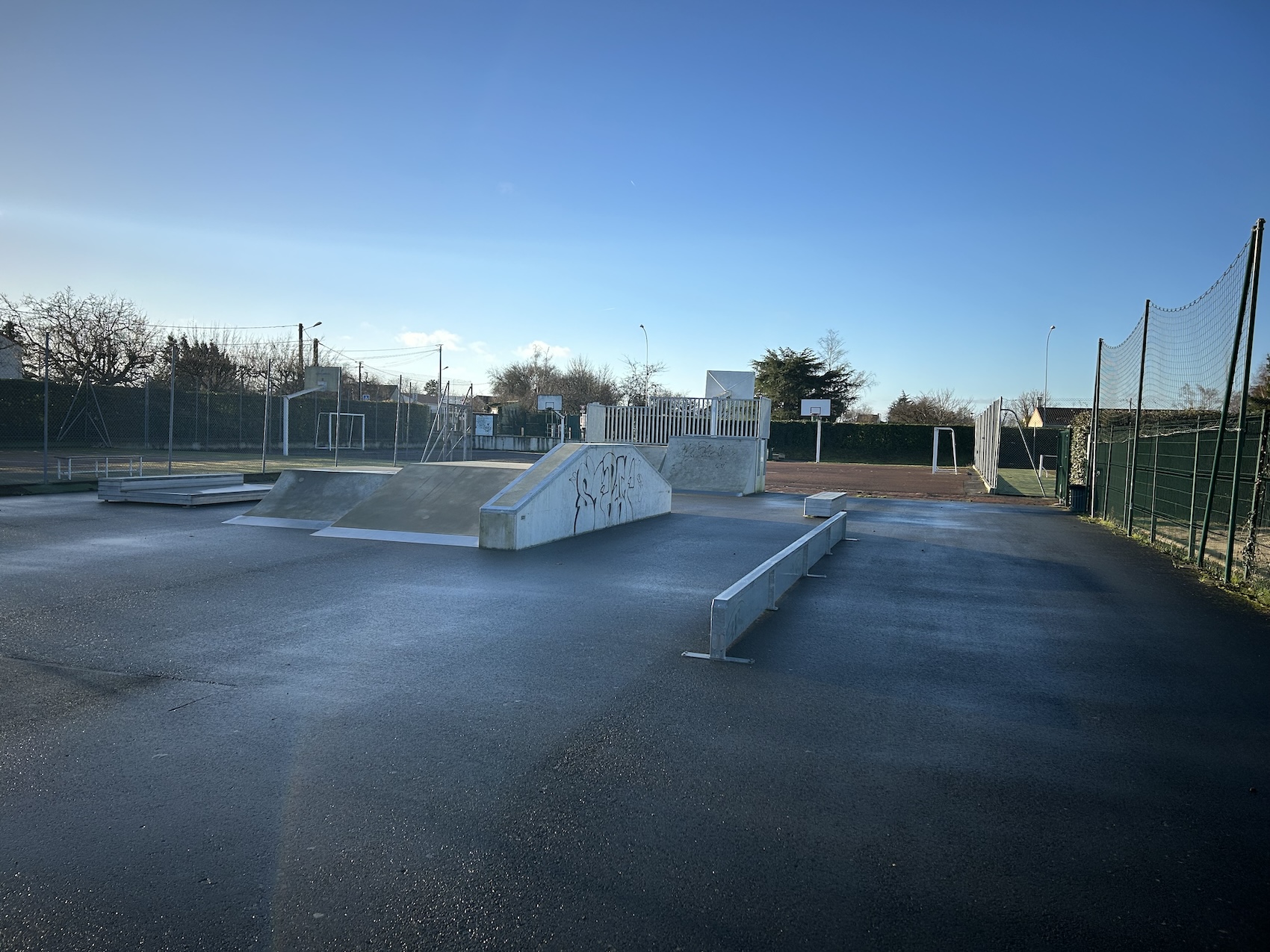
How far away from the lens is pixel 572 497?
43.6 ft

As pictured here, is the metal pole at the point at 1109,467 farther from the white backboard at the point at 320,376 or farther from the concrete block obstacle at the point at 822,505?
the white backboard at the point at 320,376

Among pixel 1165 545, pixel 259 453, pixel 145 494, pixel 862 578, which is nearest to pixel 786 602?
pixel 862 578

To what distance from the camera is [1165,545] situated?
13.8m

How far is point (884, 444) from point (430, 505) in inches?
1857

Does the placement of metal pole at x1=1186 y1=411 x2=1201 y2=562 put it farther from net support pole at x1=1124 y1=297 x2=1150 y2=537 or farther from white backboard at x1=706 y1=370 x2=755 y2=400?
white backboard at x1=706 y1=370 x2=755 y2=400

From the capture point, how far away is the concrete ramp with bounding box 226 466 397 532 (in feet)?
45.4

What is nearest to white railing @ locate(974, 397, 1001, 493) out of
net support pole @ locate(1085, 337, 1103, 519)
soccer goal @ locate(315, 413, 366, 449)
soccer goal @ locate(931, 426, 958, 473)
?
soccer goal @ locate(931, 426, 958, 473)

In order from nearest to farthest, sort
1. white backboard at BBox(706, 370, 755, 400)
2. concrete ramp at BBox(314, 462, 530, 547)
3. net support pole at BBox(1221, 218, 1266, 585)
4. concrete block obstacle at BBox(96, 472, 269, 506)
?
net support pole at BBox(1221, 218, 1266, 585) < concrete ramp at BBox(314, 462, 530, 547) < concrete block obstacle at BBox(96, 472, 269, 506) < white backboard at BBox(706, 370, 755, 400)

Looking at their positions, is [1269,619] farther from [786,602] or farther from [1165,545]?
[1165,545]

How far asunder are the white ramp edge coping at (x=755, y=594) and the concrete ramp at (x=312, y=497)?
723cm

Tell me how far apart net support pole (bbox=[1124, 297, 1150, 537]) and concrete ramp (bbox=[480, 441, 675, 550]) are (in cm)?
846

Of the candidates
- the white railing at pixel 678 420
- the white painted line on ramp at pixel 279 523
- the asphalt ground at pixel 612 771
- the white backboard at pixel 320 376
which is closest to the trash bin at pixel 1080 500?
the white railing at pixel 678 420

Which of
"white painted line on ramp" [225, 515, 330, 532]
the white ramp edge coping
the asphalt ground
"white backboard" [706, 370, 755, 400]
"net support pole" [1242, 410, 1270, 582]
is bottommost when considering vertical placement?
"white painted line on ramp" [225, 515, 330, 532]

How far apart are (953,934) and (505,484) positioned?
11085 mm
